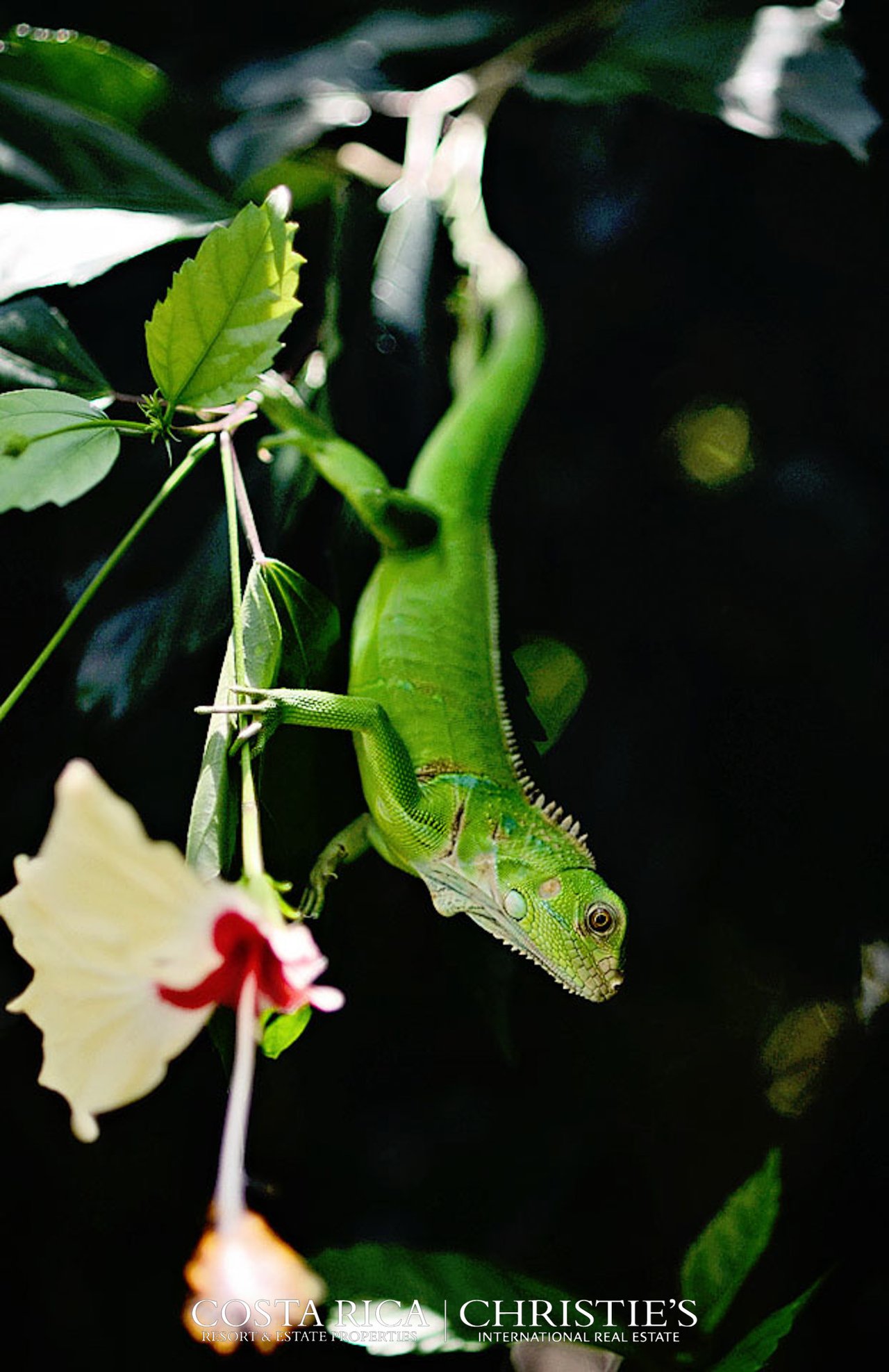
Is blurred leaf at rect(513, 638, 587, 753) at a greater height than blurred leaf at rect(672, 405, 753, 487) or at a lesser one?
lesser

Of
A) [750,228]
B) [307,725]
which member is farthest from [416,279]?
[750,228]

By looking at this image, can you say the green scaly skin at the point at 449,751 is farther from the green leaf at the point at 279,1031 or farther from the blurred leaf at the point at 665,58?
the blurred leaf at the point at 665,58

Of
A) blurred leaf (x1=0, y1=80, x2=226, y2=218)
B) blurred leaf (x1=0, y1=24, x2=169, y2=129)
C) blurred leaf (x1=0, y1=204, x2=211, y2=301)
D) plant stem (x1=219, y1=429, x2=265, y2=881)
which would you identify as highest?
blurred leaf (x1=0, y1=24, x2=169, y2=129)

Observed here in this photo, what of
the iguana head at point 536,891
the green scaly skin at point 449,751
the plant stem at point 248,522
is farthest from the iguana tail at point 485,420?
the plant stem at point 248,522

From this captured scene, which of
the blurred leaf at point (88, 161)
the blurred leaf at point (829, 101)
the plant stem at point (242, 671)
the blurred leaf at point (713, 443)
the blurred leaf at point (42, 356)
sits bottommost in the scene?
the blurred leaf at point (713, 443)

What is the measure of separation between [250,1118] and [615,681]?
581mm

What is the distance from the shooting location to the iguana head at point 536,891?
0.81m

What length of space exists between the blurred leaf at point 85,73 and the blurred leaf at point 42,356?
24 cm

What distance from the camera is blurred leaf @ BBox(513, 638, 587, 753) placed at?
854mm

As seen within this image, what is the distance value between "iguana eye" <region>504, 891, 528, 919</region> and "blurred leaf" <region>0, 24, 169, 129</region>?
24.3 inches

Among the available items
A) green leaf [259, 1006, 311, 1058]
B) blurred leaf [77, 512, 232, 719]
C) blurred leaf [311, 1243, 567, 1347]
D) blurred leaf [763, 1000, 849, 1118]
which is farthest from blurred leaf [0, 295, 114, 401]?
blurred leaf [763, 1000, 849, 1118]

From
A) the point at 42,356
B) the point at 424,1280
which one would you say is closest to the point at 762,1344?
the point at 424,1280

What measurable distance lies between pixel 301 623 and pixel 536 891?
31 centimetres

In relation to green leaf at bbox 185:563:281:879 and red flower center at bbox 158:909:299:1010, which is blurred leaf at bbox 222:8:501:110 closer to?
green leaf at bbox 185:563:281:879
